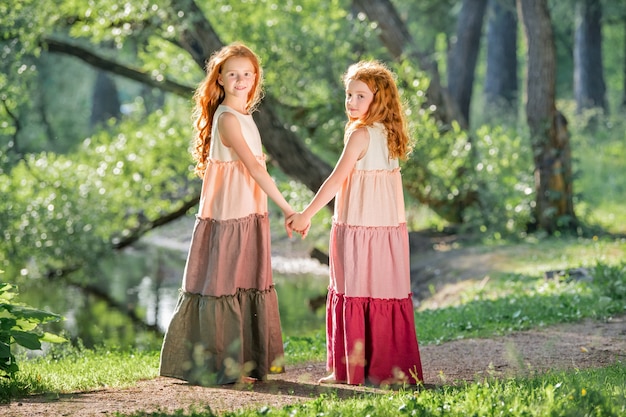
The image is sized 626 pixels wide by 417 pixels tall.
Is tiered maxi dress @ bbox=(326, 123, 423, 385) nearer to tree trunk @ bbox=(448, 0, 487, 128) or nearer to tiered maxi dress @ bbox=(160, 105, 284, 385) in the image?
tiered maxi dress @ bbox=(160, 105, 284, 385)

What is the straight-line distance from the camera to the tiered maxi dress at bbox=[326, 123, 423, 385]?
609 centimetres

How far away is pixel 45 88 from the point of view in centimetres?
2653

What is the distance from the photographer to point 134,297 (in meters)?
15.3

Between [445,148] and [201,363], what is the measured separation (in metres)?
9.37

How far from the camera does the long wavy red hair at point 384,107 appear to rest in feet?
20.4

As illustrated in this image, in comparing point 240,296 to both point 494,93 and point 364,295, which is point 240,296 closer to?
point 364,295

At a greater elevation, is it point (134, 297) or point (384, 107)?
point (384, 107)

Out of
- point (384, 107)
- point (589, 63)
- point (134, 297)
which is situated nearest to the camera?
point (384, 107)

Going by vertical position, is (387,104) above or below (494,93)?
below

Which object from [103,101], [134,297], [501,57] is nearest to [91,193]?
[134,297]

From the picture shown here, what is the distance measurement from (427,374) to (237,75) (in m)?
2.33

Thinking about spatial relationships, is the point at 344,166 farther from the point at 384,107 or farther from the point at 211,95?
the point at 211,95

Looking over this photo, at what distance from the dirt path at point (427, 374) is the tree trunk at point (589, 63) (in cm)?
1827

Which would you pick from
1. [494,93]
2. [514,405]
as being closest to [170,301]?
[514,405]
